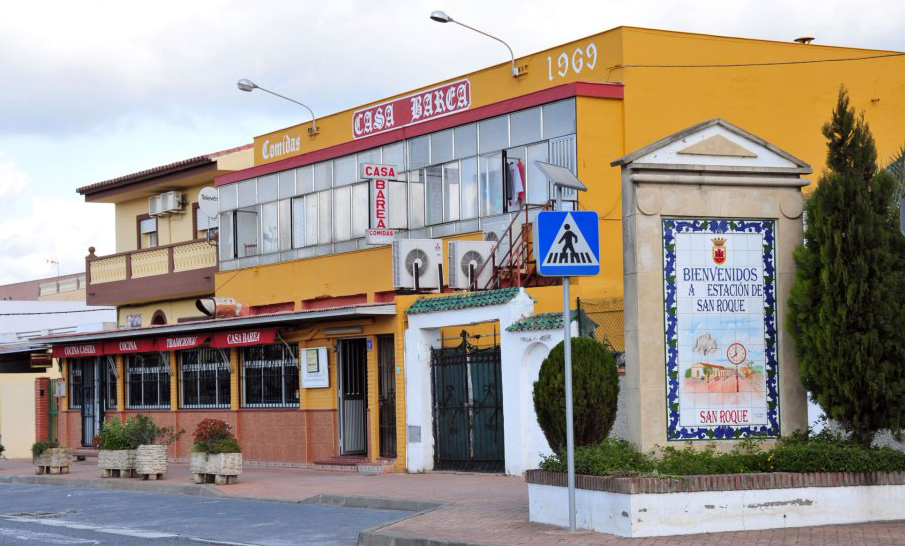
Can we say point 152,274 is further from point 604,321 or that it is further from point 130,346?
point 604,321

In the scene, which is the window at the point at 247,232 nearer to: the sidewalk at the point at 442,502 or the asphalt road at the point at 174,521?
the sidewalk at the point at 442,502

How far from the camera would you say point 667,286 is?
13414 millimetres

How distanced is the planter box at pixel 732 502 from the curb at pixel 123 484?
31.6 feet

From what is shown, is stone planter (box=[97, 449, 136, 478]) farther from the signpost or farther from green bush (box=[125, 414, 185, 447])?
the signpost

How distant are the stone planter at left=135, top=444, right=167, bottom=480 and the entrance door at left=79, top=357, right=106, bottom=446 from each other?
9.89m

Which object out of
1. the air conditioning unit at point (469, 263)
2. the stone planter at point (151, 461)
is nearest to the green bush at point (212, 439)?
the stone planter at point (151, 461)

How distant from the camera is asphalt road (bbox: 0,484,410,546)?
14.3 metres

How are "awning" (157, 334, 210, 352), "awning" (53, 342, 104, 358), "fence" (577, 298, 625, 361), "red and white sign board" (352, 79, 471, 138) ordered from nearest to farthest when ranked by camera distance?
1. "fence" (577, 298, 625, 361)
2. "awning" (157, 334, 210, 352)
3. "red and white sign board" (352, 79, 471, 138)
4. "awning" (53, 342, 104, 358)

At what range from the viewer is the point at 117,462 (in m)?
24.6

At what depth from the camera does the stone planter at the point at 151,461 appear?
2380cm

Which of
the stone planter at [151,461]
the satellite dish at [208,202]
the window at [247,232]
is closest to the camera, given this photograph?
the stone planter at [151,461]

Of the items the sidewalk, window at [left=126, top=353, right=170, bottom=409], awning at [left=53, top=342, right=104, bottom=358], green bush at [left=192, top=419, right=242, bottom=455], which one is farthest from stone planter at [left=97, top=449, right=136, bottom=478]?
awning at [left=53, top=342, right=104, bottom=358]

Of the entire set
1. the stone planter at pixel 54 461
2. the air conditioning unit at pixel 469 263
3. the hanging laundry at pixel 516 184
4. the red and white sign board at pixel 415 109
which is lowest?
the stone planter at pixel 54 461

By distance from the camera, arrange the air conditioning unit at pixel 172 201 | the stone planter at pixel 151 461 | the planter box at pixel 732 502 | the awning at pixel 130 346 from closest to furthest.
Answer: the planter box at pixel 732 502, the stone planter at pixel 151 461, the awning at pixel 130 346, the air conditioning unit at pixel 172 201
